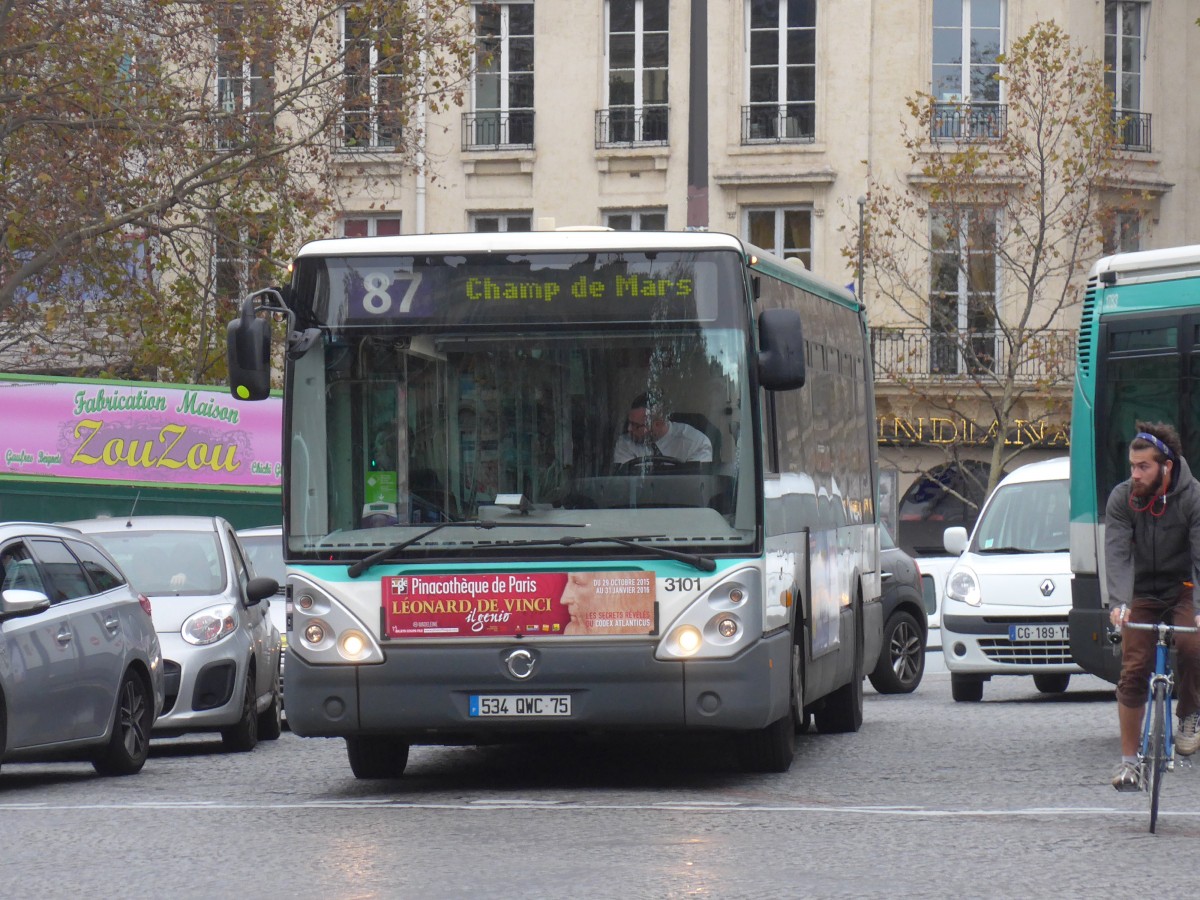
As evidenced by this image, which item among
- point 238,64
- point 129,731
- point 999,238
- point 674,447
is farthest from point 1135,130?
point 674,447

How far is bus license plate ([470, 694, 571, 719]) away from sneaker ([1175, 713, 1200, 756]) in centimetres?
285

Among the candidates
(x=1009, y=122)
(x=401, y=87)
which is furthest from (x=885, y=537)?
(x=1009, y=122)

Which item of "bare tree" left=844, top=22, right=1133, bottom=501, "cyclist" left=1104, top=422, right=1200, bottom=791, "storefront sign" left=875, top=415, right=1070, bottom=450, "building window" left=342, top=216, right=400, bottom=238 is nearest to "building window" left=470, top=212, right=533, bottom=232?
"building window" left=342, top=216, right=400, bottom=238

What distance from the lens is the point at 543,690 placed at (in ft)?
36.8

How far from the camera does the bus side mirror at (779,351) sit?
1123 cm

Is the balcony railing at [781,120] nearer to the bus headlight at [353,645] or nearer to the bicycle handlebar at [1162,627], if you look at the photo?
the bus headlight at [353,645]

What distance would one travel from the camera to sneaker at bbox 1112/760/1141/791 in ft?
32.8

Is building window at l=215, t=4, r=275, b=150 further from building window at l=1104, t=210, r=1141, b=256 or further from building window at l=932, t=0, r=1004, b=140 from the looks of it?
building window at l=1104, t=210, r=1141, b=256

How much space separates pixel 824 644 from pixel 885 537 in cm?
863

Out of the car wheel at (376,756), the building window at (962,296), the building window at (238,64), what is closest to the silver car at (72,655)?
the car wheel at (376,756)

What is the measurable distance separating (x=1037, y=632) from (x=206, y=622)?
6.82 metres

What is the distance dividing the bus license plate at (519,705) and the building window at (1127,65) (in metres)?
32.1

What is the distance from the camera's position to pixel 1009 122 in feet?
130

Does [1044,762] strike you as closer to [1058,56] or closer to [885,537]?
[885,537]
